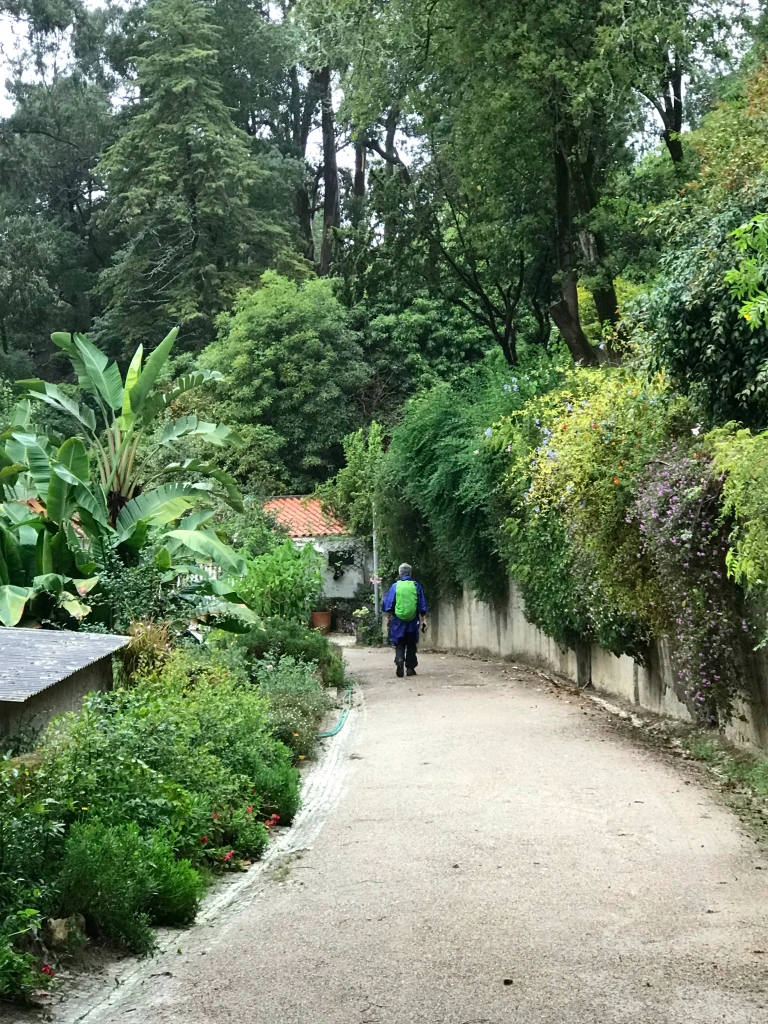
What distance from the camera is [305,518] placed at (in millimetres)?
38500

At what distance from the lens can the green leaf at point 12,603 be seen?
11484 mm

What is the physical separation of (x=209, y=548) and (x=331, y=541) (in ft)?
77.1

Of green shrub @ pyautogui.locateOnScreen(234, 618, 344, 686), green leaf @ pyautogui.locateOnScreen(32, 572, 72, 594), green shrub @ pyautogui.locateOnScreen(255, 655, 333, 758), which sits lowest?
green shrub @ pyautogui.locateOnScreen(255, 655, 333, 758)

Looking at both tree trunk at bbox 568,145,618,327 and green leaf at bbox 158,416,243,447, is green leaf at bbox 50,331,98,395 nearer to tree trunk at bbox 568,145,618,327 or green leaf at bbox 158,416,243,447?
green leaf at bbox 158,416,243,447

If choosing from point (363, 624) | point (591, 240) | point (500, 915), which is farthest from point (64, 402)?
point (363, 624)

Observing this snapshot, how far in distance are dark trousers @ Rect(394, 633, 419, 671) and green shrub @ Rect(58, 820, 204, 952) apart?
13.6 meters

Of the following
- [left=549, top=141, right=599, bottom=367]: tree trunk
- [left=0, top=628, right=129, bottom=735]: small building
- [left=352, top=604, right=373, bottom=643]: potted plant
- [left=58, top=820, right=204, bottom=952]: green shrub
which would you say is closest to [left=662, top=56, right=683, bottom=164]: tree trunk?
[left=549, top=141, right=599, bottom=367]: tree trunk

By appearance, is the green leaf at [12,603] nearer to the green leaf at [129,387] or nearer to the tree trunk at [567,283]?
the green leaf at [129,387]

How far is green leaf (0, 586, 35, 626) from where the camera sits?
11.5 metres

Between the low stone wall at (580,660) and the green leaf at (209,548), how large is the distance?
5264mm

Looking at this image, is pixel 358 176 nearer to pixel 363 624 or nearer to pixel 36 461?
pixel 363 624

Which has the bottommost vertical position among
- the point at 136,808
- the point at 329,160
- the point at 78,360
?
the point at 136,808

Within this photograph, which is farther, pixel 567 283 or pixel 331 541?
pixel 331 541

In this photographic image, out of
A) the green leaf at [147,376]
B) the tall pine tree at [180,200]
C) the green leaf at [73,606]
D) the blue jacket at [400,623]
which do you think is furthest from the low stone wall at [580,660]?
the tall pine tree at [180,200]
